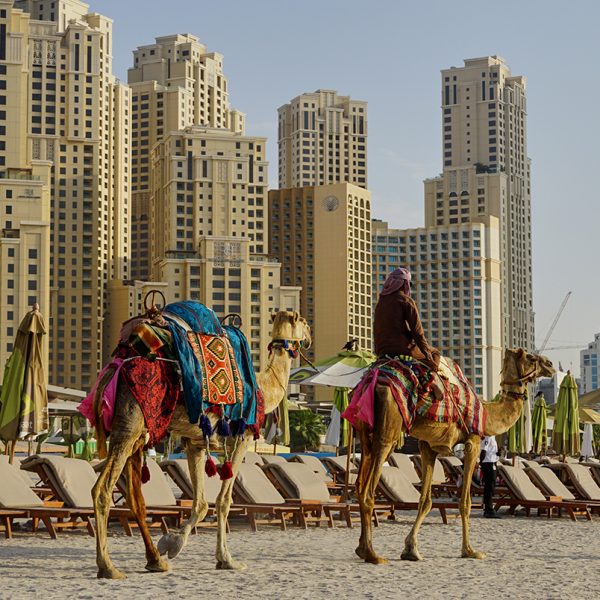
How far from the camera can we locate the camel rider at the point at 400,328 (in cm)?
1226

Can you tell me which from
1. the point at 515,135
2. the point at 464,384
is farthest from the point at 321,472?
the point at 515,135

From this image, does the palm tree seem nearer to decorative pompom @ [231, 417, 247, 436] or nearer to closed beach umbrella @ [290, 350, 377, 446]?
closed beach umbrella @ [290, 350, 377, 446]

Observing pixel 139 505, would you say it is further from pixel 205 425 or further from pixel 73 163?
pixel 73 163

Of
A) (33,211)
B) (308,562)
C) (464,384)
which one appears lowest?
(308,562)

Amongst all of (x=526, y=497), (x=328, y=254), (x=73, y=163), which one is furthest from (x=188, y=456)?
(x=328, y=254)

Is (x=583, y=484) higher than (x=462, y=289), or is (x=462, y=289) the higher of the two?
(x=462, y=289)

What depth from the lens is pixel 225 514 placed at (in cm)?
1141

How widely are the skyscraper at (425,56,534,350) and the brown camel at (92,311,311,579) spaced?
166 m

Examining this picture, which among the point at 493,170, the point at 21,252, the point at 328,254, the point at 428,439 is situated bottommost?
the point at 428,439

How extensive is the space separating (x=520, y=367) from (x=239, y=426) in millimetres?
4111

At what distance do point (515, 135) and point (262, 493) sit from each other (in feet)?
→ 601

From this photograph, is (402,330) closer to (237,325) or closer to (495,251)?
(237,325)

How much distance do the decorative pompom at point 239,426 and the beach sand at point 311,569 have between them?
4.06 feet

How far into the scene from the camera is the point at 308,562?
11859mm
